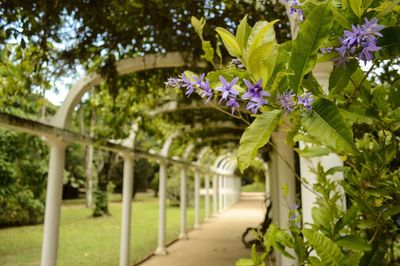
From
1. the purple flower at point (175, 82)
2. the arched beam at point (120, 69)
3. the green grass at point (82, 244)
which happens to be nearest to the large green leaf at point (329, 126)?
the purple flower at point (175, 82)

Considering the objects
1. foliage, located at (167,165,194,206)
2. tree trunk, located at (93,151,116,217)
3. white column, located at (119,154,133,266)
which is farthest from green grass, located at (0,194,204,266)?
foliage, located at (167,165,194,206)

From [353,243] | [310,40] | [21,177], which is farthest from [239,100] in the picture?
[21,177]

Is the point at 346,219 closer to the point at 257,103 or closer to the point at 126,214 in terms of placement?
the point at 257,103

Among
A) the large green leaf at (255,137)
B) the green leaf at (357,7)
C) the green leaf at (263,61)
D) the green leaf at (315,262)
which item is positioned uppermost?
the green leaf at (357,7)

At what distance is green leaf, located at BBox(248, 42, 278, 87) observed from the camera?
0.84 meters

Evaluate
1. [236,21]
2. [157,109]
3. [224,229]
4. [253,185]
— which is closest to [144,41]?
[236,21]

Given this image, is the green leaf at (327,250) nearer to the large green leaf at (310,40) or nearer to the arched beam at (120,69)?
the large green leaf at (310,40)

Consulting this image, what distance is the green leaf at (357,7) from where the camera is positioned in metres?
0.85

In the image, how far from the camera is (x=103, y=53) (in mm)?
3693

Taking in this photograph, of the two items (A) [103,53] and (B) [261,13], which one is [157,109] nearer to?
(A) [103,53]

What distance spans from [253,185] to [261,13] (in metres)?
37.2

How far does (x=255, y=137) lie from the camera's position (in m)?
0.84

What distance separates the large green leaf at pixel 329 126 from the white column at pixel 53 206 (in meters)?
3.20

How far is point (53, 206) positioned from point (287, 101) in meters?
3.29
